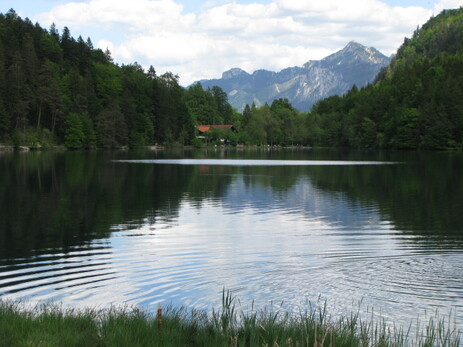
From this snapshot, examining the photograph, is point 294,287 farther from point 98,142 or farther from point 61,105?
point 98,142

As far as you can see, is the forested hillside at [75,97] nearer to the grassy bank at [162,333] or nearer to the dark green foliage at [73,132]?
the dark green foliage at [73,132]

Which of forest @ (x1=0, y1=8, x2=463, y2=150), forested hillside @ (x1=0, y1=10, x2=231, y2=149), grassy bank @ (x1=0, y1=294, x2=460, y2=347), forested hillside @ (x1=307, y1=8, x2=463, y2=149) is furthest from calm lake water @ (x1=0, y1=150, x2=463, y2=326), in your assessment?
forested hillside @ (x1=307, y1=8, x2=463, y2=149)

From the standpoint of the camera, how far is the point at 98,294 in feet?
42.0

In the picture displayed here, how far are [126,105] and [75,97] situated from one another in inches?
830

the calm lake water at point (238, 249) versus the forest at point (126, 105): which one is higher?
the forest at point (126, 105)

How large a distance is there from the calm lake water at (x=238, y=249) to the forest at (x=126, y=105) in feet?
293

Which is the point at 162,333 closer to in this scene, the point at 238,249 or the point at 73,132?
the point at 238,249

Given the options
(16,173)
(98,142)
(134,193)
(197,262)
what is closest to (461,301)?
(197,262)

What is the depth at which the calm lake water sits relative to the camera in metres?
12.7

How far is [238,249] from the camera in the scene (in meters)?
18.3

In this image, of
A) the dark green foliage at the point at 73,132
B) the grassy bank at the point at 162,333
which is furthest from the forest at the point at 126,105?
the grassy bank at the point at 162,333

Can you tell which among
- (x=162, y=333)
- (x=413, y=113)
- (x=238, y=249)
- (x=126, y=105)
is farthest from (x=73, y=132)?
(x=162, y=333)

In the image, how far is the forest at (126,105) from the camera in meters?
120

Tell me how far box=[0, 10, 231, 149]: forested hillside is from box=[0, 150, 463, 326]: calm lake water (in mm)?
84983
